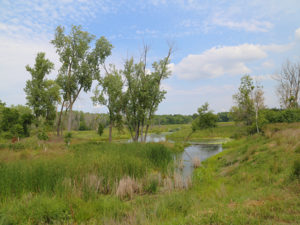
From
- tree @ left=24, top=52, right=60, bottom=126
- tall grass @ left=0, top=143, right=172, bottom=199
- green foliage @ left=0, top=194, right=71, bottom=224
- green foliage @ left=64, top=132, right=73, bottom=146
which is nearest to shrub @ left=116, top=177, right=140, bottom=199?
tall grass @ left=0, top=143, right=172, bottom=199

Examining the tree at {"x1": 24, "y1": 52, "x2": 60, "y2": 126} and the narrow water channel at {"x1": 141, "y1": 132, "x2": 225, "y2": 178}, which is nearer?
the narrow water channel at {"x1": 141, "y1": 132, "x2": 225, "y2": 178}

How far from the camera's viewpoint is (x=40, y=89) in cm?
3475

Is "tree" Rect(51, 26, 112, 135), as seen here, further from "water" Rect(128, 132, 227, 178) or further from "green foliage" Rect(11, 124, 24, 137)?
"water" Rect(128, 132, 227, 178)

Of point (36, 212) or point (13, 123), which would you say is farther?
point (13, 123)

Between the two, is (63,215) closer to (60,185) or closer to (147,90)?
(60,185)

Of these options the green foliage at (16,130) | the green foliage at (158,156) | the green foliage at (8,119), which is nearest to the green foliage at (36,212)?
the green foliage at (158,156)

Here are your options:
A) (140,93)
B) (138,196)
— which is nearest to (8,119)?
(140,93)

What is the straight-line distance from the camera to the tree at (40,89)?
1346 inches

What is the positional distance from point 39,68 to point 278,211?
137ft

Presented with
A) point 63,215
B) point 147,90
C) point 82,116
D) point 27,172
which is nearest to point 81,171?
point 27,172

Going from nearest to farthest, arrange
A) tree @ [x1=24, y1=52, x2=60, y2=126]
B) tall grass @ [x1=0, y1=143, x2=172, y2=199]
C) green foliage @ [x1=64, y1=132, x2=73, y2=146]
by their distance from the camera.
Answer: tall grass @ [x1=0, y1=143, x2=172, y2=199]
green foliage @ [x1=64, y1=132, x2=73, y2=146]
tree @ [x1=24, y1=52, x2=60, y2=126]

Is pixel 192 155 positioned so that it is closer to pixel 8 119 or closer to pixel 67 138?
pixel 67 138

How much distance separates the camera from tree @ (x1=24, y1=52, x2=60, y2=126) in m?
34.2

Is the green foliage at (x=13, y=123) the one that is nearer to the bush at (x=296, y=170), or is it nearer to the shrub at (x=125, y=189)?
the shrub at (x=125, y=189)
